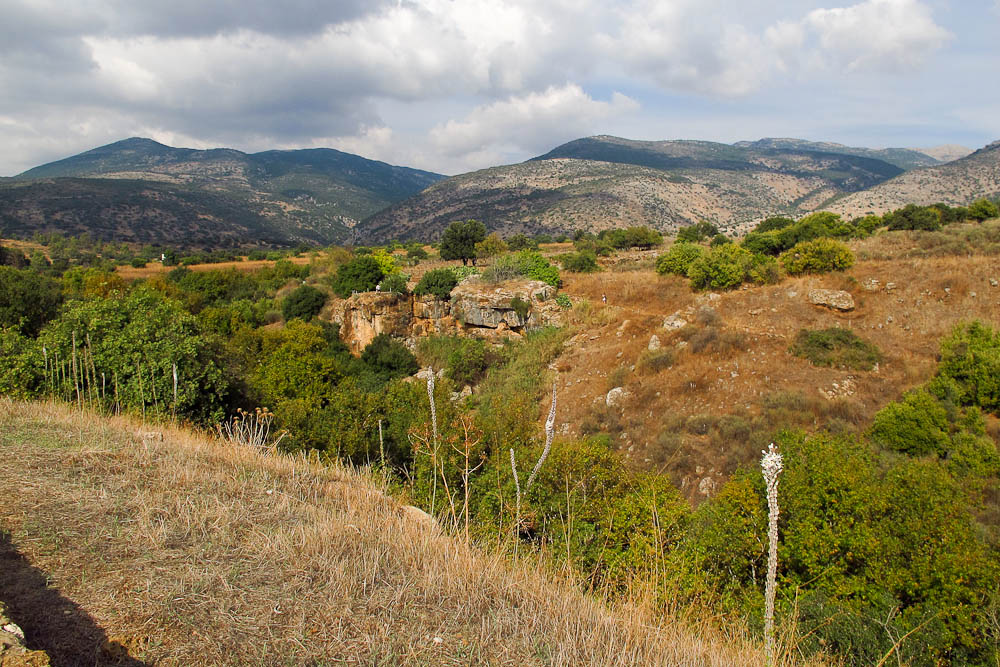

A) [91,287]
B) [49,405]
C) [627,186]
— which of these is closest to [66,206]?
[91,287]

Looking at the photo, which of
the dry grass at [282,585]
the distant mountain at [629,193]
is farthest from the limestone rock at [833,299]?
the distant mountain at [629,193]

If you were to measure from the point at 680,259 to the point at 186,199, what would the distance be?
96663 millimetres

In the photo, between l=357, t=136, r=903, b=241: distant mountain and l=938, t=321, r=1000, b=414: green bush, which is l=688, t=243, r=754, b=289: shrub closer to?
l=938, t=321, r=1000, b=414: green bush

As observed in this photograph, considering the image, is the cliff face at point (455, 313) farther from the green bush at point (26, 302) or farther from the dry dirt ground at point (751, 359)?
the green bush at point (26, 302)

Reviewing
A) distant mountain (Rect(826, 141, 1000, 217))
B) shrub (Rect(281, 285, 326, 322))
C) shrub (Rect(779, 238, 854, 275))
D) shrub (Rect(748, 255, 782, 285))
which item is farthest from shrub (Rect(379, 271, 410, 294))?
distant mountain (Rect(826, 141, 1000, 217))

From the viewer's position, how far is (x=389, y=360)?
20.6 metres

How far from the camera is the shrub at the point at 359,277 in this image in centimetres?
2605

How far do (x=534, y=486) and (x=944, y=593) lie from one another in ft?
13.1

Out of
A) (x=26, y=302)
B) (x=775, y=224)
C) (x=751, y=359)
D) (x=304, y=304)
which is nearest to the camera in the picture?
(x=751, y=359)

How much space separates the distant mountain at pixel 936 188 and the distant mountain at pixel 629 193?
10119mm

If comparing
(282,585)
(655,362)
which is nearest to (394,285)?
(655,362)

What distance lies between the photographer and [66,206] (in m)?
72.8

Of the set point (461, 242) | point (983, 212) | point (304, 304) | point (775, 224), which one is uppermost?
point (775, 224)

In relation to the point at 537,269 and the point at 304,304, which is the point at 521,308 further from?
the point at 304,304
